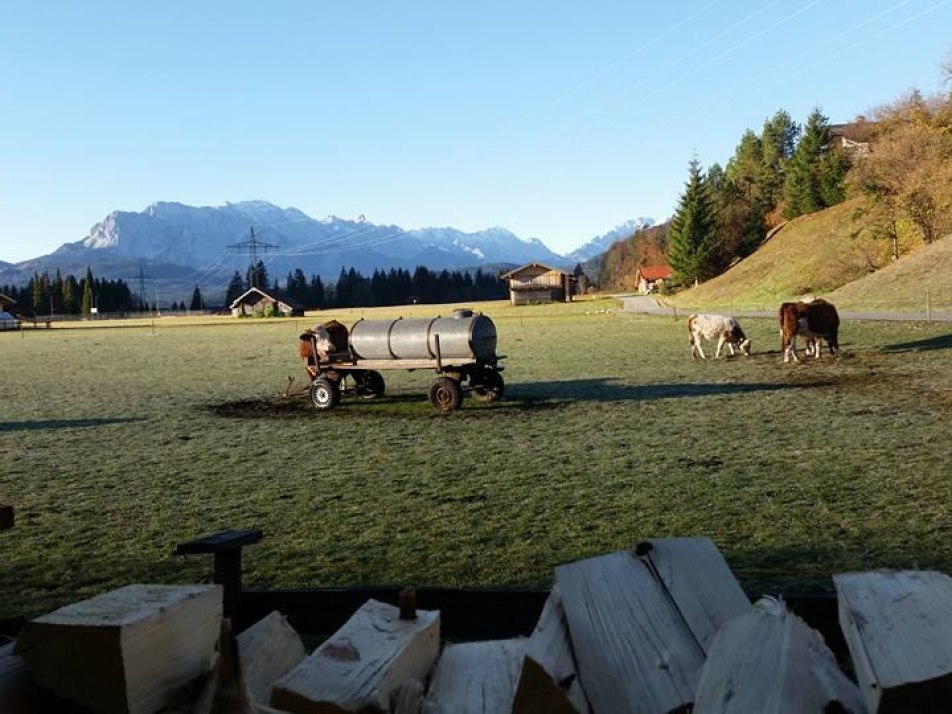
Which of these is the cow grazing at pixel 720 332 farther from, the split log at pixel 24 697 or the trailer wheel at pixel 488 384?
the split log at pixel 24 697

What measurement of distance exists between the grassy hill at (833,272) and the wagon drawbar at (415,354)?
84.1 feet

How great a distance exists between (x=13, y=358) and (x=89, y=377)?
14245 millimetres

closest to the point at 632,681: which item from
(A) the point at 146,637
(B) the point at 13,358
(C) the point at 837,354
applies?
(A) the point at 146,637

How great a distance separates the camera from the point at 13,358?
37344 mm

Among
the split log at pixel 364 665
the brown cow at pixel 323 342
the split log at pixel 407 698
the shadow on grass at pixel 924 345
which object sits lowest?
the shadow on grass at pixel 924 345

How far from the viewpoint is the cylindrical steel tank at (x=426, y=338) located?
653 inches

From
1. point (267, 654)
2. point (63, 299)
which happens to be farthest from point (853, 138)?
point (267, 654)

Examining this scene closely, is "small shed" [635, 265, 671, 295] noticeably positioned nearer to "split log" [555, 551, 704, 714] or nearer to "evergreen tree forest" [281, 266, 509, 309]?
"evergreen tree forest" [281, 266, 509, 309]

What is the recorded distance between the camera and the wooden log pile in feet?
5.73

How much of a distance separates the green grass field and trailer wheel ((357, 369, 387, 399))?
37 centimetres

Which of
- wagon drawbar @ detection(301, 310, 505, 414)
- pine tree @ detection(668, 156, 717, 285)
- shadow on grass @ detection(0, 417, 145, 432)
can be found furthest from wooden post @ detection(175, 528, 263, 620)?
pine tree @ detection(668, 156, 717, 285)

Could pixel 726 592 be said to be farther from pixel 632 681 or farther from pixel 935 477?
pixel 935 477

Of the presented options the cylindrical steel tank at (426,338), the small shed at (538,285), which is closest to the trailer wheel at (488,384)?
the cylindrical steel tank at (426,338)

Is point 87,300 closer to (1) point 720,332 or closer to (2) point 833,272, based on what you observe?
(2) point 833,272
